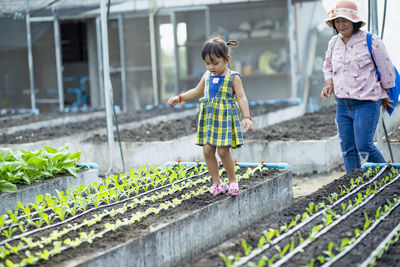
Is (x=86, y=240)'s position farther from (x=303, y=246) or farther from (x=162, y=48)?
(x=162, y=48)

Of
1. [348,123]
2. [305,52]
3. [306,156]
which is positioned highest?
[305,52]

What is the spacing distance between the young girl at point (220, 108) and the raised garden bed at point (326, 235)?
0.66m

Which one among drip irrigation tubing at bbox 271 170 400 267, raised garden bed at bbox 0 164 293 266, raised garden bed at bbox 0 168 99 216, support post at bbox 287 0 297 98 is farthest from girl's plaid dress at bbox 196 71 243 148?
support post at bbox 287 0 297 98

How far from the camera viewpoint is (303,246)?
3223 mm

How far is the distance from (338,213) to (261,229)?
2.05 ft

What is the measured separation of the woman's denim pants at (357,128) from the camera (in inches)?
193

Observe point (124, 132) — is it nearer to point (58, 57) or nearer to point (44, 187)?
point (44, 187)

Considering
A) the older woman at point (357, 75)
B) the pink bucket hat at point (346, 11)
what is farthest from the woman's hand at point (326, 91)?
the pink bucket hat at point (346, 11)

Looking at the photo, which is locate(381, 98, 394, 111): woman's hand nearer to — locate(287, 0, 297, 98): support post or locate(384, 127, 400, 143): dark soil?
locate(384, 127, 400, 143): dark soil

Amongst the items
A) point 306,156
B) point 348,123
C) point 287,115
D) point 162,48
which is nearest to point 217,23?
point 162,48

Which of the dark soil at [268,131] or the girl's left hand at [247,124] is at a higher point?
the girl's left hand at [247,124]

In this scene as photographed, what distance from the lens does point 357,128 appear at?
4.96m

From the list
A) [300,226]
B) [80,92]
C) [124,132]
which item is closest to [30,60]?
[80,92]

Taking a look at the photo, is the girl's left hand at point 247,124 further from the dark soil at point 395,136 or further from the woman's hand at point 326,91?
the dark soil at point 395,136
